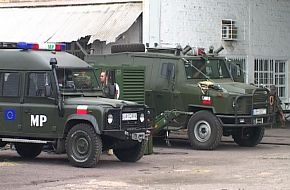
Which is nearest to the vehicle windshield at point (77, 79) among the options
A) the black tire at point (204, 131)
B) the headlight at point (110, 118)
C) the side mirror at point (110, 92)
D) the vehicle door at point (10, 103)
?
the side mirror at point (110, 92)

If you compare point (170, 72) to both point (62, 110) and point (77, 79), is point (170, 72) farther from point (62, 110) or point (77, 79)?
point (62, 110)

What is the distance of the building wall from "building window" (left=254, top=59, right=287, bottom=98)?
0.13 m

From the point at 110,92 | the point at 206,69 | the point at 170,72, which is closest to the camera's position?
the point at 110,92

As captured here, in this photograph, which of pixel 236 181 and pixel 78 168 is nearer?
pixel 236 181

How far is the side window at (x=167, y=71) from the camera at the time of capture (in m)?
17.8

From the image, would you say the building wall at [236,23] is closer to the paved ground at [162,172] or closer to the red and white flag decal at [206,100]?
the red and white flag decal at [206,100]

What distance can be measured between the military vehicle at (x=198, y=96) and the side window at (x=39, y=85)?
3.48m

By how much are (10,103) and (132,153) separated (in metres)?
2.69

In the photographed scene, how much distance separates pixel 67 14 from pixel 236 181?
14.2m

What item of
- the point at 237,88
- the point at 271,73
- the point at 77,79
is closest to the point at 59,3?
the point at 271,73

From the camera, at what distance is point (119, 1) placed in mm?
23234

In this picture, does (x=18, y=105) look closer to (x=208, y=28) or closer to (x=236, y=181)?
(x=236, y=181)

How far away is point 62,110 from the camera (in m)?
13.2

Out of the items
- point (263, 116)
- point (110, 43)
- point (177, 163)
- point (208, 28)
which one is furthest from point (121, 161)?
point (208, 28)
